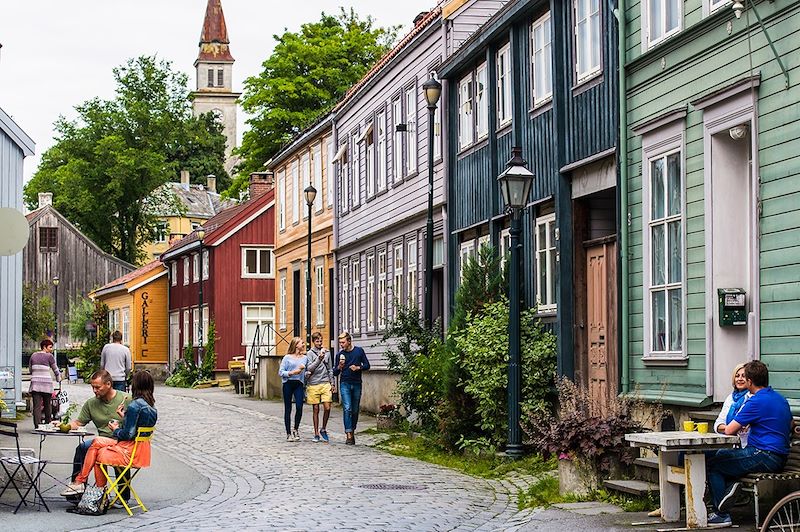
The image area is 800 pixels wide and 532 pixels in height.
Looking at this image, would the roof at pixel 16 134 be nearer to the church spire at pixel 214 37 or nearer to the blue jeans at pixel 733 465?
the blue jeans at pixel 733 465

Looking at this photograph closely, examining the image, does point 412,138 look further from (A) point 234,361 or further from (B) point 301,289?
(A) point 234,361

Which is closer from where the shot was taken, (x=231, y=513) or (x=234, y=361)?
(x=231, y=513)

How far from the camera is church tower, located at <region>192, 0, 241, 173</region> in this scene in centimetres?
14225

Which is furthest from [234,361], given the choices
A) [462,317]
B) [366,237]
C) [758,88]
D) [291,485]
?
[758,88]

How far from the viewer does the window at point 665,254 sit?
14672 millimetres

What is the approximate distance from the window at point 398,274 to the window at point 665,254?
46.5 feet

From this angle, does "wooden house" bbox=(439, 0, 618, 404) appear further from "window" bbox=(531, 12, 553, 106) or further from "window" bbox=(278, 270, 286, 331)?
"window" bbox=(278, 270, 286, 331)

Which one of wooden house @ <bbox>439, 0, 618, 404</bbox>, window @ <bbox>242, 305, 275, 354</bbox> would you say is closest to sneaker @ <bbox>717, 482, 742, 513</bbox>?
wooden house @ <bbox>439, 0, 618, 404</bbox>

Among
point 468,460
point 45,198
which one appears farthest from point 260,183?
point 468,460

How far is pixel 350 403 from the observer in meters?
22.7

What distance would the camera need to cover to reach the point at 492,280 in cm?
1986

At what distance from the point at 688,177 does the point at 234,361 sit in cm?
3802

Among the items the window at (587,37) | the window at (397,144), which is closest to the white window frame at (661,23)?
the window at (587,37)

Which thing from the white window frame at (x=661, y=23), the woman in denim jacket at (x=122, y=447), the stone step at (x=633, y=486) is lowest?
the stone step at (x=633, y=486)
